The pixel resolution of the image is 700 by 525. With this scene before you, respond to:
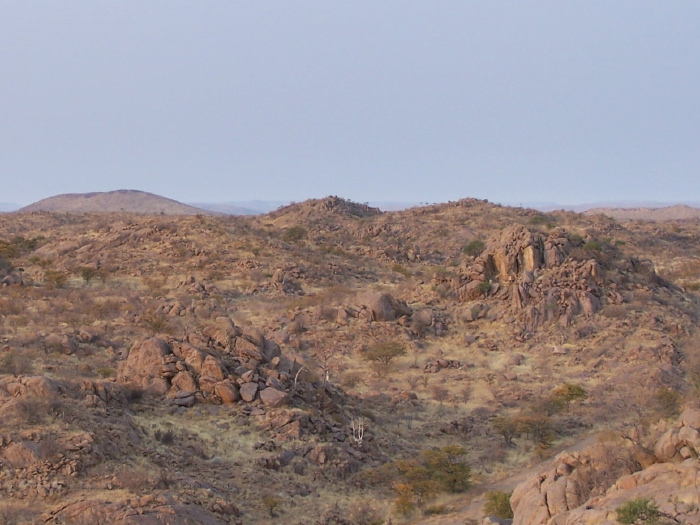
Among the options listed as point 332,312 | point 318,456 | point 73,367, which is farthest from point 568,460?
point 332,312

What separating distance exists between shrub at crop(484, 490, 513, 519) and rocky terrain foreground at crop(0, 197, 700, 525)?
79mm

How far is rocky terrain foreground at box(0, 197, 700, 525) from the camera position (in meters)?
9.27

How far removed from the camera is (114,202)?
13375cm

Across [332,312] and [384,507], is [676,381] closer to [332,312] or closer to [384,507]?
[384,507]

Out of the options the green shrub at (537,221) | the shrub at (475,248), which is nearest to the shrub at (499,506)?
the shrub at (475,248)

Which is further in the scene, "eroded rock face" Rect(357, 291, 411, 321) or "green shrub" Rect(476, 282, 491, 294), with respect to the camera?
"green shrub" Rect(476, 282, 491, 294)

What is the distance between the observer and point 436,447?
Answer: 15.1m

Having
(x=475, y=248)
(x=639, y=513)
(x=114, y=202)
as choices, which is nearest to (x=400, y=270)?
(x=475, y=248)

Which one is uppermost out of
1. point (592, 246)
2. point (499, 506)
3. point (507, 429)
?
point (592, 246)

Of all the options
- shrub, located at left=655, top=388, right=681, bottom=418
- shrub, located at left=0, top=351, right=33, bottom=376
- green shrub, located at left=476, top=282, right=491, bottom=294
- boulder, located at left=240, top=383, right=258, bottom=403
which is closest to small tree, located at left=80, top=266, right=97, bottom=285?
shrub, located at left=0, top=351, right=33, bottom=376

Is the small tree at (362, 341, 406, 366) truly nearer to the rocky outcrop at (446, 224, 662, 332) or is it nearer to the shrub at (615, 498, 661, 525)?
the rocky outcrop at (446, 224, 662, 332)

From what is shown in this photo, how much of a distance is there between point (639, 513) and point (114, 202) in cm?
13973

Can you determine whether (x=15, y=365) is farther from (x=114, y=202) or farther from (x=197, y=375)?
(x=114, y=202)

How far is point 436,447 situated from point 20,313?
1499 centimetres
